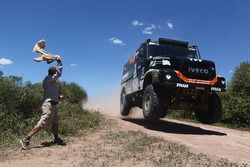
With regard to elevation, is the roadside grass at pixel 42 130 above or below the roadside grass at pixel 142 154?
above

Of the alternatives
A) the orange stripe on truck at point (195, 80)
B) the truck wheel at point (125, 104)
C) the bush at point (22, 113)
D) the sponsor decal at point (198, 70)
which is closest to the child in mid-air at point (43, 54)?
the bush at point (22, 113)

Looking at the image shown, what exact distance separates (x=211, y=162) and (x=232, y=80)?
42.5ft

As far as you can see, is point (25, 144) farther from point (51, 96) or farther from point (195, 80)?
point (195, 80)

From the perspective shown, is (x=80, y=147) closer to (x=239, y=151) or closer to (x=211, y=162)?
(x=211, y=162)

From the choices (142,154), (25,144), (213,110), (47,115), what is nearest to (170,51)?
(213,110)

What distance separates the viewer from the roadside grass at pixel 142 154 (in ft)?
20.9

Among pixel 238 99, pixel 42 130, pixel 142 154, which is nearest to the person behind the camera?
pixel 142 154

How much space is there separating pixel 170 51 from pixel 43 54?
17.2ft

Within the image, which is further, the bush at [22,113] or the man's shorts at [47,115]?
the bush at [22,113]

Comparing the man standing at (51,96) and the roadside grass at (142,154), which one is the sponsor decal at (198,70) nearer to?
the roadside grass at (142,154)

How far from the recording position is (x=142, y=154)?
702cm

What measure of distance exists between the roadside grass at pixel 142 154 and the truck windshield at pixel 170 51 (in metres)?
3.60

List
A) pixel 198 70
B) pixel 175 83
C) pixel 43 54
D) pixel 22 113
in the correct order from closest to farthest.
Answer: pixel 43 54 → pixel 175 83 → pixel 198 70 → pixel 22 113

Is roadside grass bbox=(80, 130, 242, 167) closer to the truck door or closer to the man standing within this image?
the man standing
